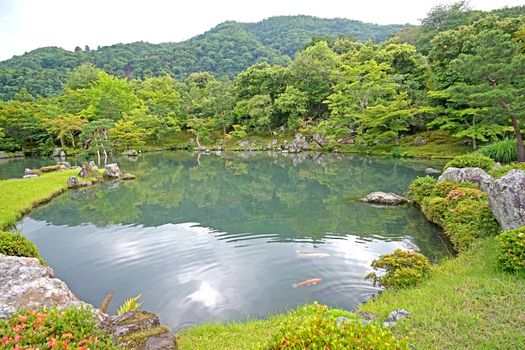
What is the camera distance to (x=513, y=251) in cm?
646

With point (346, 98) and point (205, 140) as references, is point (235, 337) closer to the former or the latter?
point (346, 98)

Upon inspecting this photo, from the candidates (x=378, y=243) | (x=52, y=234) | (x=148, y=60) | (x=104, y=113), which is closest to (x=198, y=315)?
(x=378, y=243)

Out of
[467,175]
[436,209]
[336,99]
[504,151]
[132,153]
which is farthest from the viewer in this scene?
[132,153]

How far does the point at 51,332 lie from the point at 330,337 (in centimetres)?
271

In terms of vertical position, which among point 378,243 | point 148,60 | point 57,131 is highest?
point 148,60

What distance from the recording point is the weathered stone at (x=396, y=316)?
5.29 m

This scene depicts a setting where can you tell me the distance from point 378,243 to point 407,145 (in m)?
25.1

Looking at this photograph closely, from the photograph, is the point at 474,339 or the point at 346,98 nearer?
the point at 474,339

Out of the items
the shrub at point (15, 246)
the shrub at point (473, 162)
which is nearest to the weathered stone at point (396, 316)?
the shrub at point (15, 246)

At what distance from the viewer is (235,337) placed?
18.6 ft

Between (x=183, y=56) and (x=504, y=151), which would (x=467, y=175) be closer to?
(x=504, y=151)

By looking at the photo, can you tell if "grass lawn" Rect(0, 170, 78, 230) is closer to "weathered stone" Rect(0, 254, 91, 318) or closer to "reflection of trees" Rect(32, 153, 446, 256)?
"reflection of trees" Rect(32, 153, 446, 256)

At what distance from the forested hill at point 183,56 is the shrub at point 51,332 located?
314 ft

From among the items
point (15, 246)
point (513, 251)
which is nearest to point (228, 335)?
point (513, 251)
